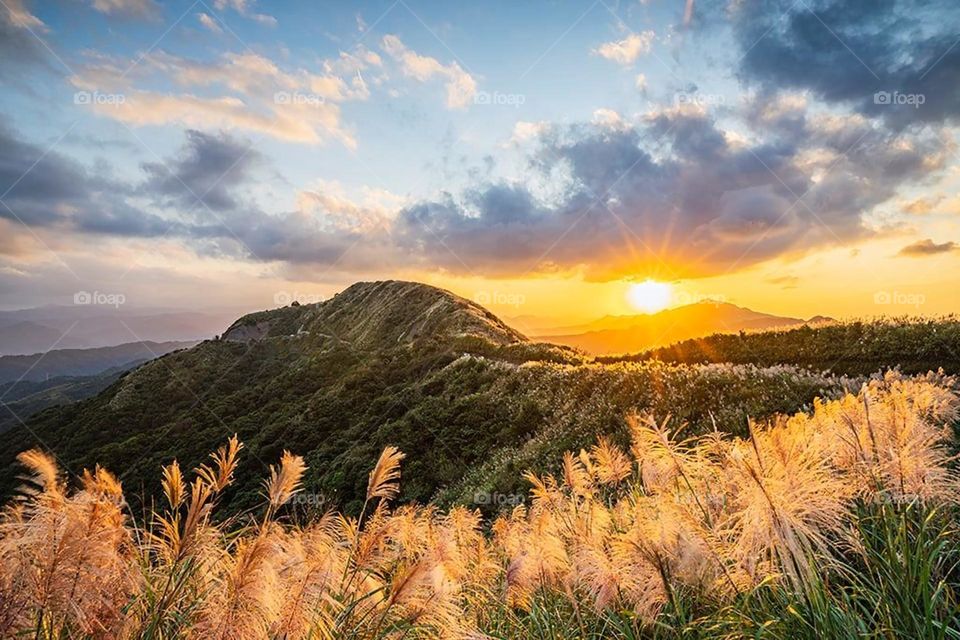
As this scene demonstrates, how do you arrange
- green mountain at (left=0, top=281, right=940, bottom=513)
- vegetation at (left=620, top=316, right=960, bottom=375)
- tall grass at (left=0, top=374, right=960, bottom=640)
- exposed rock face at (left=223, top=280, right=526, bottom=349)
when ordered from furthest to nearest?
exposed rock face at (left=223, top=280, right=526, bottom=349), green mountain at (left=0, top=281, right=940, bottom=513), vegetation at (left=620, top=316, right=960, bottom=375), tall grass at (left=0, top=374, right=960, bottom=640)

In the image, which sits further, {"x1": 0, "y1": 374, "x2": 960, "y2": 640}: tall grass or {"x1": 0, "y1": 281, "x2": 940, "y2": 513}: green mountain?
{"x1": 0, "y1": 281, "x2": 940, "y2": 513}: green mountain

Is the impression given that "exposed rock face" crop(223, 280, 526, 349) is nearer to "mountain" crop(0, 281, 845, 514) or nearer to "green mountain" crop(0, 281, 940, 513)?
"mountain" crop(0, 281, 845, 514)

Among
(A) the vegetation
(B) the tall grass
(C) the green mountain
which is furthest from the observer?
(C) the green mountain

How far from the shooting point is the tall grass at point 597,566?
2346 mm

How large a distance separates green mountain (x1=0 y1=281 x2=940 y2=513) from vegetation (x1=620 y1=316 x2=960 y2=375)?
82.5 inches

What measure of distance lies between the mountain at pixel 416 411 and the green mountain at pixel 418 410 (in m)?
0.09

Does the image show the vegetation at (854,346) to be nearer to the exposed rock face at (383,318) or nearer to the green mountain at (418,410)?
the green mountain at (418,410)

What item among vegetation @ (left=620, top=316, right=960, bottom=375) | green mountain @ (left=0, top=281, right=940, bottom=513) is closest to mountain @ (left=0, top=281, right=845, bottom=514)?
green mountain @ (left=0, top=281, right=940, bottom=513)

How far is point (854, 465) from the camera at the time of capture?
3387 millimetres

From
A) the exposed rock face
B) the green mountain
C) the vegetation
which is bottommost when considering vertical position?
the green mountain

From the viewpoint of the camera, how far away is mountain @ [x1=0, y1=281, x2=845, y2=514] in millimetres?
15219

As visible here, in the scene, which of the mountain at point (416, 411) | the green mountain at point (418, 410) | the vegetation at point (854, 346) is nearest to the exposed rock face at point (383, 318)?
the mountain at point (416, 411)

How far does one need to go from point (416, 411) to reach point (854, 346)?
1835 centimetres

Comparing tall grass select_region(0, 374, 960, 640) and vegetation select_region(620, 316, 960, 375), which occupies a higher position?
vegetation select_region(620, 316, 960, 375)
